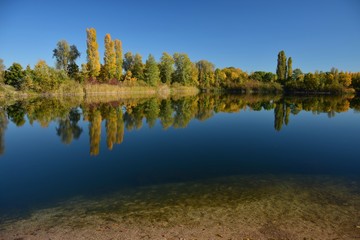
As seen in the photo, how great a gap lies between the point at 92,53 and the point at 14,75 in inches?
606

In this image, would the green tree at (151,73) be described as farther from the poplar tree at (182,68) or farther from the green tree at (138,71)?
the poplar tree at (182,68)

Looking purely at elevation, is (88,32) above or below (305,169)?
above

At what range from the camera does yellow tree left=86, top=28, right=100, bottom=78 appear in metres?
54.6

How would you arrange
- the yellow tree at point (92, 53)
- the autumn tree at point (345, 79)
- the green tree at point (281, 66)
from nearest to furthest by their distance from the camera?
1. the yellow tree at point (92, 53)
2. the autumn tree at point (345, 79)
3. the green tree at point (281, 66)

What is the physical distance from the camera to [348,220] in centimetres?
504

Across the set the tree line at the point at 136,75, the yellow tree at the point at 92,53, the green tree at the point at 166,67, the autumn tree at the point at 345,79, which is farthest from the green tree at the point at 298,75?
the yellow tree at the point at 92,53

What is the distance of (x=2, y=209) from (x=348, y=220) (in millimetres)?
7173

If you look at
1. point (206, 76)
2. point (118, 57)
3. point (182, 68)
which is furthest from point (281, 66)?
point (118, 57)

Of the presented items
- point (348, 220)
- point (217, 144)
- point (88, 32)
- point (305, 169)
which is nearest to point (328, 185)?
point (305, 169)

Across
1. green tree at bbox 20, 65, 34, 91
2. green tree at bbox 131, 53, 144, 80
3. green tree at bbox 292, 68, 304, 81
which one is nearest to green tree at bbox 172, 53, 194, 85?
green tree at bbox 131, 53, 144, 80

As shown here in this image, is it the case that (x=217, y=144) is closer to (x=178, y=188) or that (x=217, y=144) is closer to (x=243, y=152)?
(x=243, y=152)

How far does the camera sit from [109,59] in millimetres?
59344

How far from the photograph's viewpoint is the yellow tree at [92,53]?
5456cm

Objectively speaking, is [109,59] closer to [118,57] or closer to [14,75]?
[118,57]
